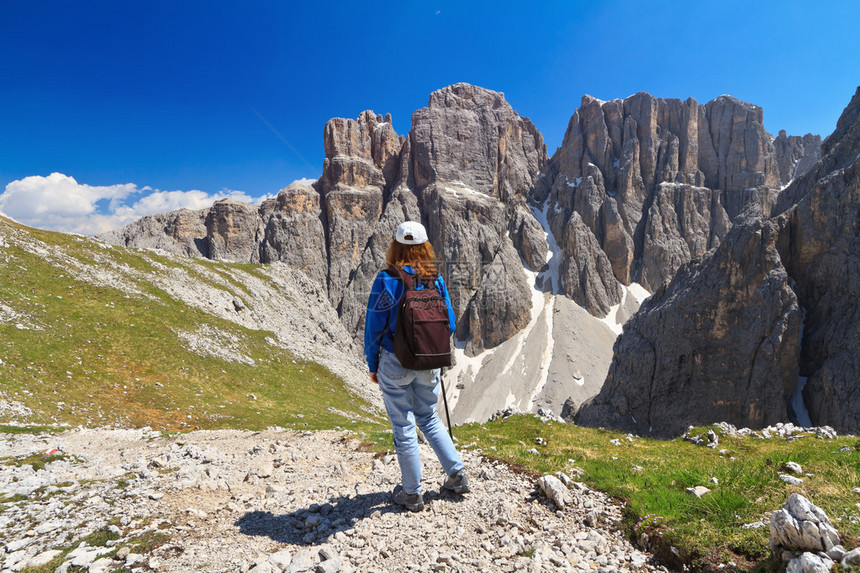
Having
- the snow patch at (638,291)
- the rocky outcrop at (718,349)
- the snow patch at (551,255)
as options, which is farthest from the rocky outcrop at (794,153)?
the rocky outcrop at (718,349)

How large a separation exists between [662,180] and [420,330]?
173118 millimetres

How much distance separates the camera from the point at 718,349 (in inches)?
2255

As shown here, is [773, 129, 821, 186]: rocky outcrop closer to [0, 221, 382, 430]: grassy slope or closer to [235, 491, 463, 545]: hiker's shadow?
[0, 221, 382, 430]: grassy slope

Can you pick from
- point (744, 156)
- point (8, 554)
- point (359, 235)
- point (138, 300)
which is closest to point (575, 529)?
point (8, 554)

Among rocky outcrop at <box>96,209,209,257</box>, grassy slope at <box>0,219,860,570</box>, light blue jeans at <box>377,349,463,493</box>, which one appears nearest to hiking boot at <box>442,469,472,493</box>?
light blue jeans at <box>377,349,463,493</box>

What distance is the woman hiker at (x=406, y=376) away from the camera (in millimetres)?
6340

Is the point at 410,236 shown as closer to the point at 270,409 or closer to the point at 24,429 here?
the point at 24,429

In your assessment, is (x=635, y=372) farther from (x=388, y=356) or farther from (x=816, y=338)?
(x=388, y=356)

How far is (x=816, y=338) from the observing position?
169 ft

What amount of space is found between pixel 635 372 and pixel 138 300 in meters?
67.9

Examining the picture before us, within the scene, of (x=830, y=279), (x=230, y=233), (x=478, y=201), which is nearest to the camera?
(x=830, y=279)

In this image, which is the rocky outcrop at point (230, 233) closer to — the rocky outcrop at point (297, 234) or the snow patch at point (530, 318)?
the rocky outcrop at point (297, 234)

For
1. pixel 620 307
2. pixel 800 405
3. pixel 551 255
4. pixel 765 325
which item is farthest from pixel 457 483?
pixel 551 255

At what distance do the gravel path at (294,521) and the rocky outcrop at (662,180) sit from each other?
455ft
